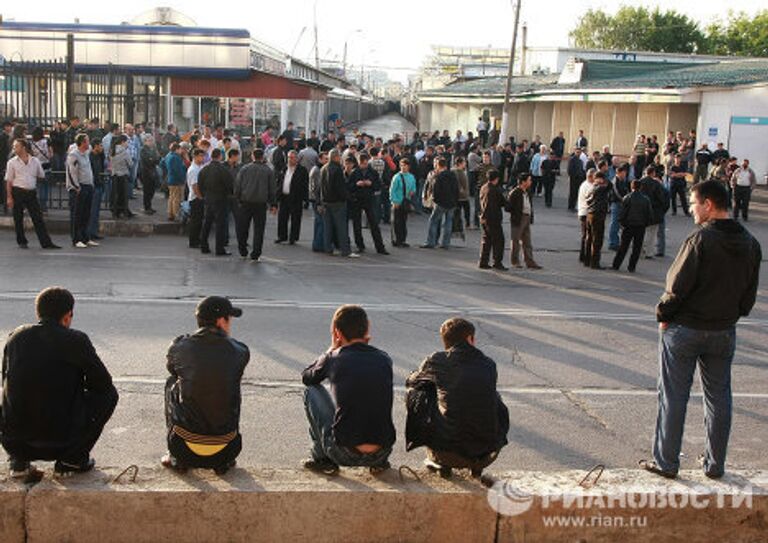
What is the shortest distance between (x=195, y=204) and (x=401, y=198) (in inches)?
147

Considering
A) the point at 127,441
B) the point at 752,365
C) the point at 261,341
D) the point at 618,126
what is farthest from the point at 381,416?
the point at 618,126

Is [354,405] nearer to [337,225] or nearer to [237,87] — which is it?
[337,225]


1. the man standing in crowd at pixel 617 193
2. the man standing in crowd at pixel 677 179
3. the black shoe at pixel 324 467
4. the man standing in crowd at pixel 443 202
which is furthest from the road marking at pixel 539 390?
the man standing in crowd at pixel 677 179

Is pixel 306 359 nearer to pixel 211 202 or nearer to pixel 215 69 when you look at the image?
pixel 211 202

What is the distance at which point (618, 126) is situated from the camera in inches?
1607

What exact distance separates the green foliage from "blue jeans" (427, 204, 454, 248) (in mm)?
69392

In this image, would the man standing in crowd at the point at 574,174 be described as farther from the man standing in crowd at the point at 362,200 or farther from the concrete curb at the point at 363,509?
the concrete curb at the point at 363,509

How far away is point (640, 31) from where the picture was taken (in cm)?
9981

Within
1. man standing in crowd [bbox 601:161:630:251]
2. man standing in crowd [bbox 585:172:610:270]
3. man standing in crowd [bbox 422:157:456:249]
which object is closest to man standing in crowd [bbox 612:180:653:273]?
man standing in crowd [bbox 585:172:610:270]

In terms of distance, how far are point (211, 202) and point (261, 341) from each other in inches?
236

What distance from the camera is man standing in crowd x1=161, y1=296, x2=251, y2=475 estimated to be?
18.3ft

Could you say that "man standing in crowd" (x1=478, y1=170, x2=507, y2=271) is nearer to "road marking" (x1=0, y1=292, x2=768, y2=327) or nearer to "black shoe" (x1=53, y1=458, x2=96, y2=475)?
"road marking" (x1=0, y1=292, x2=768, y2=327)

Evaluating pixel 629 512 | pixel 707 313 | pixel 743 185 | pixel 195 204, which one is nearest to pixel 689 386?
pixel 707 313

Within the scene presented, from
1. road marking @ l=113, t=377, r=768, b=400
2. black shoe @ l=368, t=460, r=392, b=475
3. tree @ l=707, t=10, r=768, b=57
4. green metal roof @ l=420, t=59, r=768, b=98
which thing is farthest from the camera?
tree @ l=707, t=10, r=768, b=57
